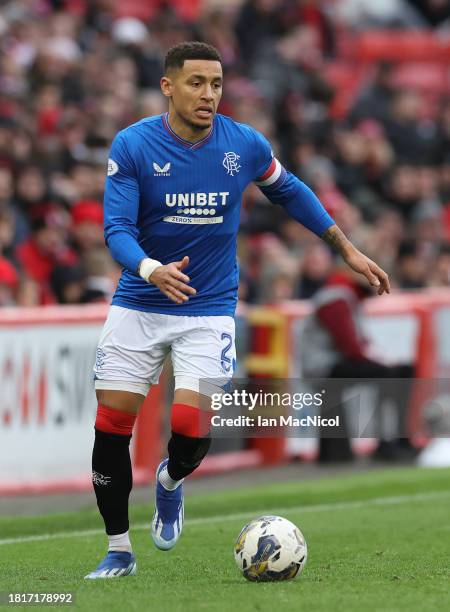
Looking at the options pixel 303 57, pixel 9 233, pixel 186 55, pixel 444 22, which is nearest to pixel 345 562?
pixel 186 55

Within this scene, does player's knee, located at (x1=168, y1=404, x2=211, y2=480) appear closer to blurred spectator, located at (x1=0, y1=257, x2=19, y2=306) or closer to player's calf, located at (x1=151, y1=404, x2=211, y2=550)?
player's calf, located at (x1=151, y1=404, x2=211, y2=550)

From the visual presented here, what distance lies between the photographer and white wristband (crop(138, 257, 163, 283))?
699cm

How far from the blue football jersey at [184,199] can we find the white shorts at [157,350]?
0.06 meters

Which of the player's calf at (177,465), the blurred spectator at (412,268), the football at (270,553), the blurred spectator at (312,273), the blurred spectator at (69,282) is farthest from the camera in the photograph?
the blurred spectator at (412,268)

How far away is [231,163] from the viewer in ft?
25.5

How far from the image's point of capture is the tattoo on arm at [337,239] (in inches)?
311

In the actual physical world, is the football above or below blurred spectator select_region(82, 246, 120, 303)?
below

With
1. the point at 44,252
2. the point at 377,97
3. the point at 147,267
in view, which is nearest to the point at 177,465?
the point at 147,267

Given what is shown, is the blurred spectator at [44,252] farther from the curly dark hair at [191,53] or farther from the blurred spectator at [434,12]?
the blurred spectator at [434,12]

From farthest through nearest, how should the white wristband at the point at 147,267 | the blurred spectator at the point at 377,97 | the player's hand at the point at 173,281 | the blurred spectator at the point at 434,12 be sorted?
the blurred spectator at the point at 434,12, the blurred spectator at the point at 377,97, the white wristband at the point at 147,267, the player's hand at the point at 173,281

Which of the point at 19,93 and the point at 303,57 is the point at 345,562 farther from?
the point at 303,57

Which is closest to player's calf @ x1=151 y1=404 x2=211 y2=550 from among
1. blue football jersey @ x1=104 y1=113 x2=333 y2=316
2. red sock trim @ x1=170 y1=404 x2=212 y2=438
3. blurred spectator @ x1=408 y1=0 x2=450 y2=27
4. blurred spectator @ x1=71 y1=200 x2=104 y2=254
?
red sock trim @ x1=170 y1=404 x2=212 y2=438

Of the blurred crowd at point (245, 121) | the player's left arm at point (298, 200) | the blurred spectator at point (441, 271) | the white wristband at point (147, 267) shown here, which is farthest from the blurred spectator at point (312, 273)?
the white wristband at point (147, 267)

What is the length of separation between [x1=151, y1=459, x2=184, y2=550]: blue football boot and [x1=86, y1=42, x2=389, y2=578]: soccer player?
22 centimetres
